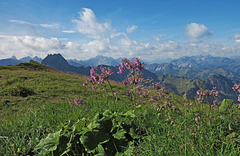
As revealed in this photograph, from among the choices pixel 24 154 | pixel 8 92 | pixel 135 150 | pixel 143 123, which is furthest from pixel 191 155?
pixel 8 92

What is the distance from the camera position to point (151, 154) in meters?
2.95

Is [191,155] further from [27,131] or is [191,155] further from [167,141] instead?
[27,131]

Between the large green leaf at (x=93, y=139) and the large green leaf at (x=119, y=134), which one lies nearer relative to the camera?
the large green leaf at (x=93, y=139)

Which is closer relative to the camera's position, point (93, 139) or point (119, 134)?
point (93, 139)

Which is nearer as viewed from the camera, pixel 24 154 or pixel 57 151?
pixel 57 151

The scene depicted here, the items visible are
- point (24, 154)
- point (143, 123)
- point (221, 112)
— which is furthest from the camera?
point (221, 112)

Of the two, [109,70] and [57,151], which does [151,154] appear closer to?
[57,151]

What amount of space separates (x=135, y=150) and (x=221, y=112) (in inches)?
135

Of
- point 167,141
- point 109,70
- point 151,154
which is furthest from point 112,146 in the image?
point 109,70

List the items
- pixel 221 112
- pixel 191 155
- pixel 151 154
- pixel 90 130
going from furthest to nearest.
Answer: pixel 221 112 < pixel 90 130 < pixel 151 154 < pixel 191 155

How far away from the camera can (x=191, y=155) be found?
8.71ft

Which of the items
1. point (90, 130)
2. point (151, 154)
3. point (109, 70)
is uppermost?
point (109, 70)

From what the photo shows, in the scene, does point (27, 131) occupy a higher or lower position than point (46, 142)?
lower

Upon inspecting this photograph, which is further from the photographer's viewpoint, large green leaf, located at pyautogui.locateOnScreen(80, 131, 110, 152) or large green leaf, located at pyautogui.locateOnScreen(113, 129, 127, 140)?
large green leaf, located at pyautogui.locateOnScreen(113, 129, 127, 140)
